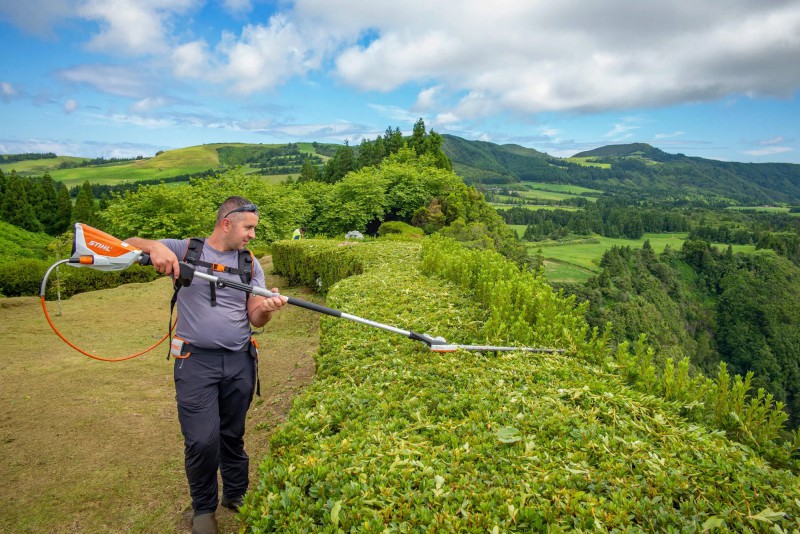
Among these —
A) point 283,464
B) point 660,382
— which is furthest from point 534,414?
point 283,464

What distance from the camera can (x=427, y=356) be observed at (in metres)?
4.57

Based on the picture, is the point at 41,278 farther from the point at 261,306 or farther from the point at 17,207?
the point at 17,207

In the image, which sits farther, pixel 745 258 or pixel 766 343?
pixel 745 258

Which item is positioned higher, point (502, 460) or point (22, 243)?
point (502, 460)

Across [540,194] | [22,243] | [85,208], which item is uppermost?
[540,194]

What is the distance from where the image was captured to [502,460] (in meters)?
2.71

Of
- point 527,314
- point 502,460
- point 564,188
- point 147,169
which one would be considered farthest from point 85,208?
point 564,188

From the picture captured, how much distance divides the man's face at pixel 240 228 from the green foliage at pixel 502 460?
1.49 m

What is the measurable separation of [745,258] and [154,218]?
94824 millimetres

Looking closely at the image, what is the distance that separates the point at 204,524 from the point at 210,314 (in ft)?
5.48

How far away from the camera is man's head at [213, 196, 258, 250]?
3703mm

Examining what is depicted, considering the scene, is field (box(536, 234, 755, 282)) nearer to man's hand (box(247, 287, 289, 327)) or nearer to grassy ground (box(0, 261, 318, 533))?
grassy ground (box(0, 261, 318, 533))

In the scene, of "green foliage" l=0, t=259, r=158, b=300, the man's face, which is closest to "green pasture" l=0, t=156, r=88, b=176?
"green foliage" l=0, t=259, r=158, b=300

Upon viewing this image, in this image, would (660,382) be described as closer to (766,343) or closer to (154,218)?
(154,218)
